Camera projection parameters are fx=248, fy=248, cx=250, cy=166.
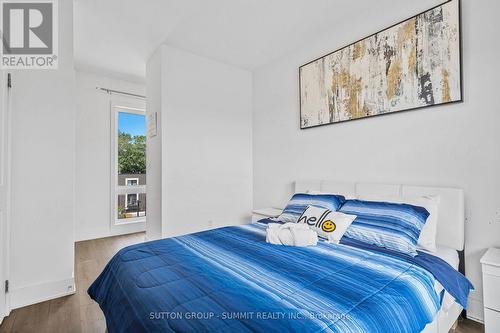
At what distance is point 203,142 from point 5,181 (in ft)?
6.69

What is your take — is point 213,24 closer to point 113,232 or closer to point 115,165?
point 115,165

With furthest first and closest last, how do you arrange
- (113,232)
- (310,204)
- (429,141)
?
(113,232)
(310,204)
(429,141)

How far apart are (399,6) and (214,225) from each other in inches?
128

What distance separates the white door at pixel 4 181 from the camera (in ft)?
6.33

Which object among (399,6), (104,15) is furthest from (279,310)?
(104,15)

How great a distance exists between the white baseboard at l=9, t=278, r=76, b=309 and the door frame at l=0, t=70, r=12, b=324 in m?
0.07

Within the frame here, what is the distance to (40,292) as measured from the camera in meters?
2.24

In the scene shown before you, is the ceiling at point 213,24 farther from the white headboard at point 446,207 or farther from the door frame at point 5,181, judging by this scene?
the white headboard at point 446,207

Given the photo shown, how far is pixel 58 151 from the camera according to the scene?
7.80 ft

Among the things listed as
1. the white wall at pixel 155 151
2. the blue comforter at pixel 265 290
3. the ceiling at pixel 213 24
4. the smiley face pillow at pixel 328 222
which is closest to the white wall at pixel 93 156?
the ceiling at pixel 213 24

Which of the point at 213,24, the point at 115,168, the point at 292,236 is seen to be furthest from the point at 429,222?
the point at 115,168

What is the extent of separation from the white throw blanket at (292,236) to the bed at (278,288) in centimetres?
6

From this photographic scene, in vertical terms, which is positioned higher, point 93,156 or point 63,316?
point 93,156

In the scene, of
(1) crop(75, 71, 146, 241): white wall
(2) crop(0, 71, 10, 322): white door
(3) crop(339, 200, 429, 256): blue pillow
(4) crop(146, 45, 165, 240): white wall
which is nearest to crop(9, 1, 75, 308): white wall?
(2) crop(0, 71, 10, 322): white door
